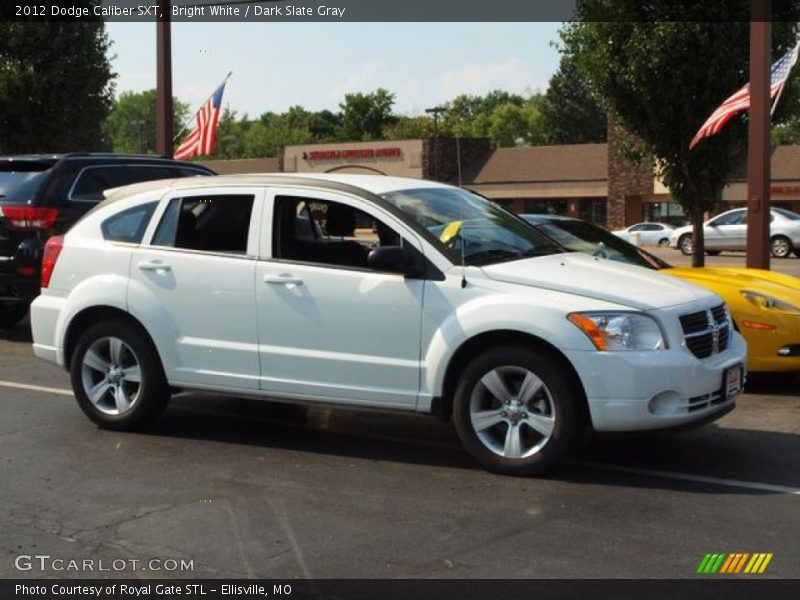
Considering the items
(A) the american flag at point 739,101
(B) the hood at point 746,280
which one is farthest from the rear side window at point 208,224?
(A) the american flag at point 739,101

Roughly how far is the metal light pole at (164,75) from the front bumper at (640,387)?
11.3 metres

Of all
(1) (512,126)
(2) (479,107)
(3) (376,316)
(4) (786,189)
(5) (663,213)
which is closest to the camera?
(3) (376,316)

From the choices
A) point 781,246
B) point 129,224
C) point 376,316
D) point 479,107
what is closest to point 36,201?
point 129,224

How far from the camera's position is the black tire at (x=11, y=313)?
12.9m

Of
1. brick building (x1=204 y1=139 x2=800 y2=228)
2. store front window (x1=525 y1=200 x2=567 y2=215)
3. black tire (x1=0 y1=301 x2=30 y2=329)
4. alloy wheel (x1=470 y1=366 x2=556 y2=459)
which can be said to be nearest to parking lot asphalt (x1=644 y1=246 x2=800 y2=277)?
black tire (x1=0 y1=301 x2=30 y2=329)

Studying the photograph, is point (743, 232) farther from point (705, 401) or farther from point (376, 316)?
point (376, 316)

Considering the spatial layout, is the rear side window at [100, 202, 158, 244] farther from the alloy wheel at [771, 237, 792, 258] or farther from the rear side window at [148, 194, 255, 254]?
the alloy wheel at [771, 237, 792, 258]

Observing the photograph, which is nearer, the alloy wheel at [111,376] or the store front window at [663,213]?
the alloy wheel at [111,376]

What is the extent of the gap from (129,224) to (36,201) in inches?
165

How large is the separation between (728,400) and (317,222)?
9.11 feet

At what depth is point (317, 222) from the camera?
710 centimetres

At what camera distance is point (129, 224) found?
7570 millimetres

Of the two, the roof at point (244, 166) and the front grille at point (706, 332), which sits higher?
the roof at point (244, 166)

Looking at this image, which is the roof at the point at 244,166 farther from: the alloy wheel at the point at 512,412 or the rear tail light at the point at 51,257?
the alloy wheel at the point at 512,412
